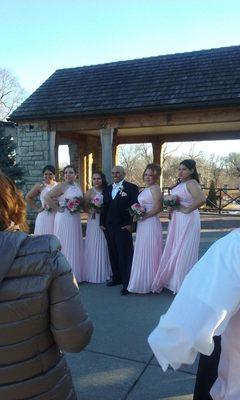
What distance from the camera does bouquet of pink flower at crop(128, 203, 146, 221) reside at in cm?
614

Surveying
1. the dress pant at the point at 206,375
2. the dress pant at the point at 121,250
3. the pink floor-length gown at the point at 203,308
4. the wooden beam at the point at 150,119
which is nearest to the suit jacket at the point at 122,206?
the dress pant at the point at 121,250

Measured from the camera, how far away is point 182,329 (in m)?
1.56

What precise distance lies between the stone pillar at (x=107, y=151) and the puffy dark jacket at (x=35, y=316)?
10.9 metres

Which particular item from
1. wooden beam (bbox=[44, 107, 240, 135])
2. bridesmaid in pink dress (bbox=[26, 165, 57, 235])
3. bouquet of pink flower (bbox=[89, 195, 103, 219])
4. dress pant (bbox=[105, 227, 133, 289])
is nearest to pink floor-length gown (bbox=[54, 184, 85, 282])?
bouquet of pink flower (bbox=[89, 195, 103, 219])

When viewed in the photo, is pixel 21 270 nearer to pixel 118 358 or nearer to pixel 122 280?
pixel 118 358

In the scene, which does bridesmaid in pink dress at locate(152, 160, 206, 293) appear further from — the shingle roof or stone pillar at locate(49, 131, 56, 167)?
stone pillar at locate(49, 131, 56, 167)

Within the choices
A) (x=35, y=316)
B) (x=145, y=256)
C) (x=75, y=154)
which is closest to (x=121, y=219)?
(x=145, y=256)

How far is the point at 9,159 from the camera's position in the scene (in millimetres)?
12672

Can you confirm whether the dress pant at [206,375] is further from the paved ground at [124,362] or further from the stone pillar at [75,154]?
the stone pillar at [75,154]

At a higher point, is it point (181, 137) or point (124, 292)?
point (181, 137)

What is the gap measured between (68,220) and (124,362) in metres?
3.55

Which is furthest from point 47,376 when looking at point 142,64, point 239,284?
point 142,64

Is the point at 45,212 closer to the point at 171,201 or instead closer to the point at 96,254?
the point at 96,254

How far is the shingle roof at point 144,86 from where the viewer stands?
38.3 ft
